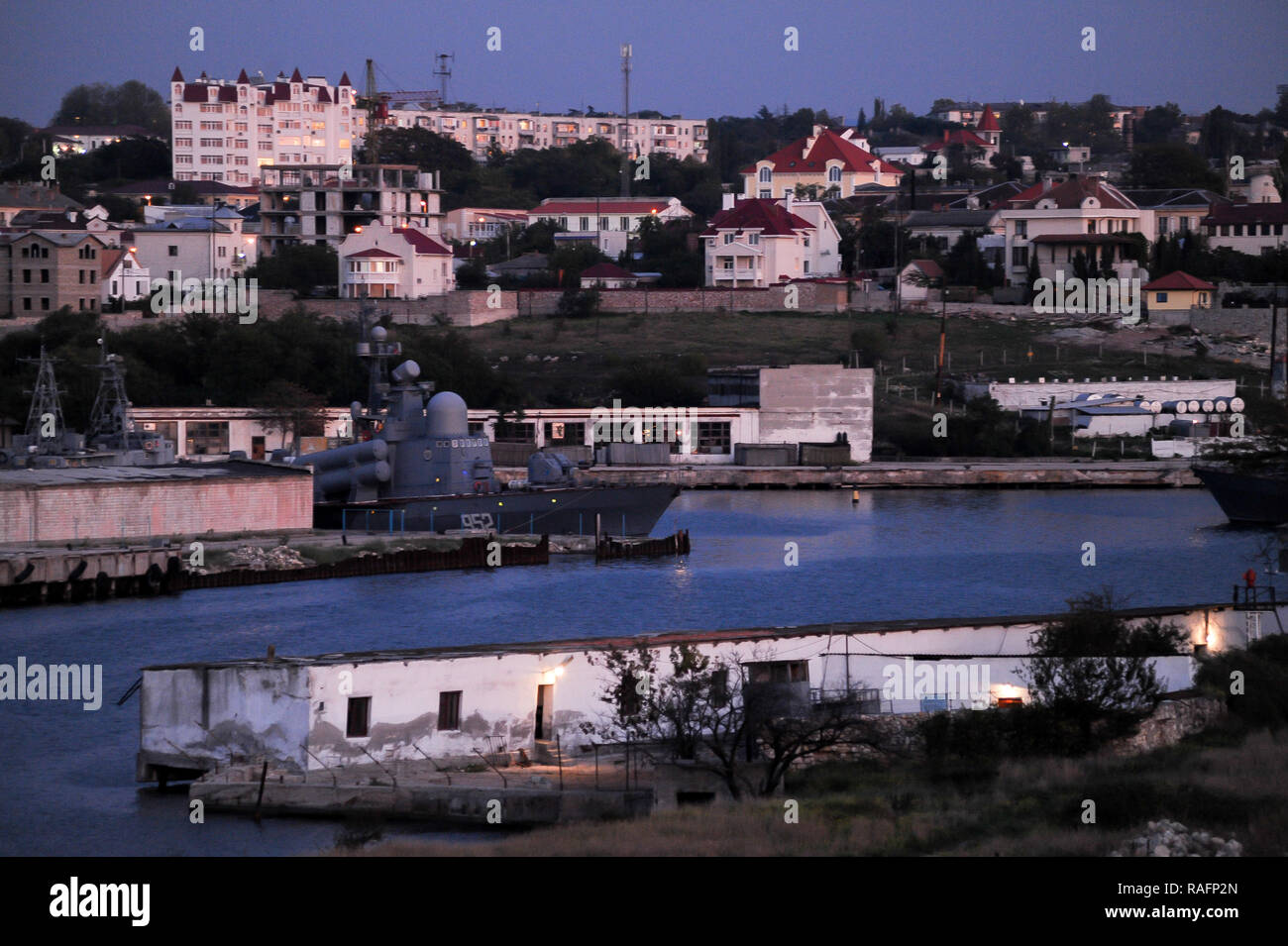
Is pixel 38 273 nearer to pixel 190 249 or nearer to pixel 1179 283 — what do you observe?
pixel 190 249

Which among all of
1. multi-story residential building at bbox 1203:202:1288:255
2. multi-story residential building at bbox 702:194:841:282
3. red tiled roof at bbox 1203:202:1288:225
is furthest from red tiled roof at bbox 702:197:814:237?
red tiled roof at bbox 1203:202:1288:225

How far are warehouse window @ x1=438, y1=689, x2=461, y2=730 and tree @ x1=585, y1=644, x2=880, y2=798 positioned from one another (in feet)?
4.82

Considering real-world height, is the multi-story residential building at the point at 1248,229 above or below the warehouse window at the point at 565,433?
above

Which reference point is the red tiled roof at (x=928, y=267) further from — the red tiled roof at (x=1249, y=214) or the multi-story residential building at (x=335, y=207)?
the multi-story residential building at (x=335, y=207)

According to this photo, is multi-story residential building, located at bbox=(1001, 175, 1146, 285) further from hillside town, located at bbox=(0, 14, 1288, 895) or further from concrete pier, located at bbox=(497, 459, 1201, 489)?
concrete pier, located at bbox=(497, 459, 1201, 489)

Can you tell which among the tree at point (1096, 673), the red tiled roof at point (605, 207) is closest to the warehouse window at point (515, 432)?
the tree at point (1096, 673)

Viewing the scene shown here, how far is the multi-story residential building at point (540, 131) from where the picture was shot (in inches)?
6073

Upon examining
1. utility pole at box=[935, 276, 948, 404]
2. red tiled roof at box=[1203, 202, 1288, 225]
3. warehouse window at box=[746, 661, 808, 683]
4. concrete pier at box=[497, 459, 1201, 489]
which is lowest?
warehouse window at box=[746, 661, 808, 683]

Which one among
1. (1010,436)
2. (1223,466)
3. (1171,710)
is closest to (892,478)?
(1010,436)

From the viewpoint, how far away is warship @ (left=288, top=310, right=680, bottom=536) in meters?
43.7

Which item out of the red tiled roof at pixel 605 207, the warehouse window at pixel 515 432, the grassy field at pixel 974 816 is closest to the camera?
the grassy field at pixel 974 816

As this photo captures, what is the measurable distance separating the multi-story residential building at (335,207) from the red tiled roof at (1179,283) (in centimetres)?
3427
